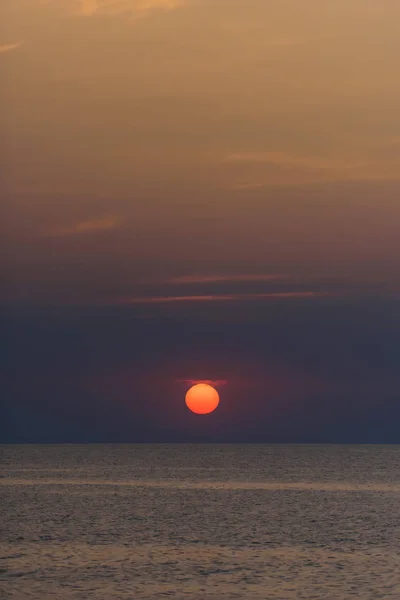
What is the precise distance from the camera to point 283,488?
13362 centimetres

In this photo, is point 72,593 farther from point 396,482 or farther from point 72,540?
point 396,482

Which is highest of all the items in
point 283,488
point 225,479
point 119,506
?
point 225,479

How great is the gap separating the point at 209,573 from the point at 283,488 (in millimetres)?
84156

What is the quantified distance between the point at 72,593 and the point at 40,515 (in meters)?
42.4

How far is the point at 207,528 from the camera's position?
73.7 m

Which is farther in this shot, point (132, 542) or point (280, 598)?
point (132, 542)

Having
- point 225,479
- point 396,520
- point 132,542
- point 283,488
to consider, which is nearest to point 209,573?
point 132,542

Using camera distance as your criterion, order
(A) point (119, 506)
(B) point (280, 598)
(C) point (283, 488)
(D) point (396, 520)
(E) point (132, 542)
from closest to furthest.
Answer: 1. (B) point (280, 598)
2. (E) point (132, 542)
3. (D) point (396, 520)
4. (A) point (119, 506)
5. (C) point (283, 488)

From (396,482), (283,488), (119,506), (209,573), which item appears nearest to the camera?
(209,573)

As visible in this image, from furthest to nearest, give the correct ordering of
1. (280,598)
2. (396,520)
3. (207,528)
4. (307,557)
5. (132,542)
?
(396,520) → (207,528) → (132,542) → (307,557) → (280,598)

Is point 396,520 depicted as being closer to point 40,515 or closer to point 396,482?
point 40,515

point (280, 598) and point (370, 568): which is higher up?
point (370, 568)

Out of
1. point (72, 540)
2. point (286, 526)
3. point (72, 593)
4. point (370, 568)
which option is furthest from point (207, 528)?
point (72, 593)

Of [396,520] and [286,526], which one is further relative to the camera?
[396,520]
